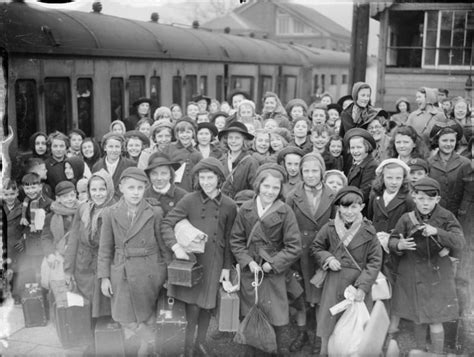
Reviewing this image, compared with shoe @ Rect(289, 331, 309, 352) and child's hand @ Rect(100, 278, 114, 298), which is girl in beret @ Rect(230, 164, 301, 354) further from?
child's hand @ Rect(100, 278, 114, 298)

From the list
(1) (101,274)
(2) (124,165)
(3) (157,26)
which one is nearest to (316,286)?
(1) (101,274)

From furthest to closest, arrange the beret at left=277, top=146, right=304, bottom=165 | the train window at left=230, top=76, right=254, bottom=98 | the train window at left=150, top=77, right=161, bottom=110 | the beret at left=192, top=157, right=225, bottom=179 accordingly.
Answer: the train window at left=230, top=76, right=254, bottom=98, the train window at left=150, top=77, right=161, bottom=110, the beret at left=277, top=146, right=304, bottom=165, the beret at left=192, top=157, right=225, bottom=179

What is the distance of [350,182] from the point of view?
17.9ft

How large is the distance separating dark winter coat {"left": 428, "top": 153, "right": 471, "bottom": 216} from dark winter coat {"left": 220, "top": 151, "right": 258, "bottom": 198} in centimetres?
185

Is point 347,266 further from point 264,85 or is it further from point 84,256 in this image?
point 264,85

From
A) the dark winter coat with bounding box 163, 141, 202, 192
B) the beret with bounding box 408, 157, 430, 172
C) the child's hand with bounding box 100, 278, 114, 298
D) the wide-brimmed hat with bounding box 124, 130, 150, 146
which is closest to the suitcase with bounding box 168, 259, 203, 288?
the child's hand with bounding box 100, 278, 114, 298

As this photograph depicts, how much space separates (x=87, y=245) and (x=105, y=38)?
5.79m

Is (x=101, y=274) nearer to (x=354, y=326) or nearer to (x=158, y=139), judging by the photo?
(x=354, y=326)

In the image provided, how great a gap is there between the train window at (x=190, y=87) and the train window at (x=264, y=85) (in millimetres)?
3545

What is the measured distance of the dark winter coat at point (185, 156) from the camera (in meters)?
5.70

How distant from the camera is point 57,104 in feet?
26.5

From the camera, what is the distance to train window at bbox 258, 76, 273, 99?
1602 cm

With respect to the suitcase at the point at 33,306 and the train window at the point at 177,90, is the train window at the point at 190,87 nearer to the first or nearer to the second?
the train window at the point at 177,90

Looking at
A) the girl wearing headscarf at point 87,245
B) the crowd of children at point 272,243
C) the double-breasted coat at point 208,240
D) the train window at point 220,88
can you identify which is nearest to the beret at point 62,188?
the crowd of children at point 272,243
